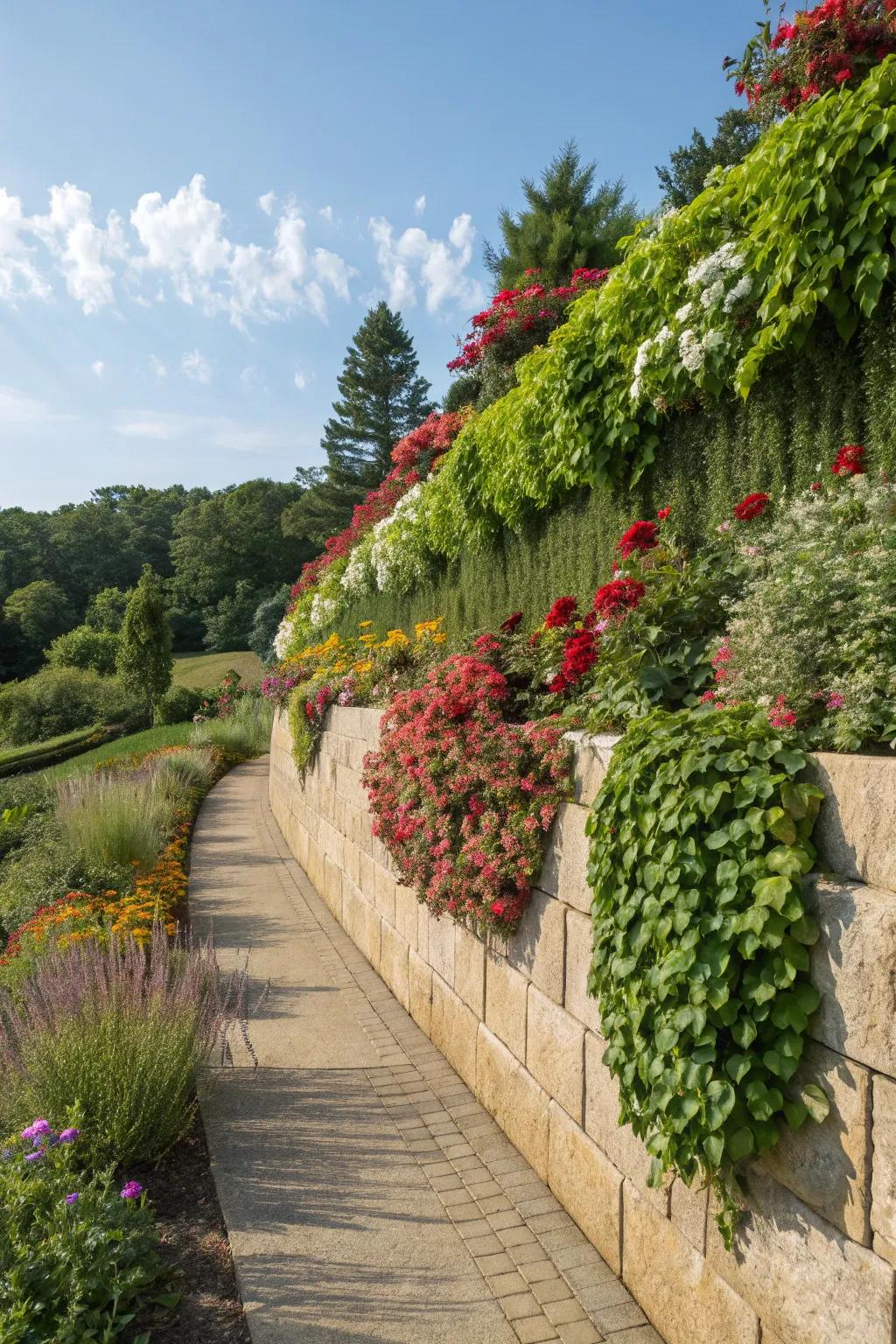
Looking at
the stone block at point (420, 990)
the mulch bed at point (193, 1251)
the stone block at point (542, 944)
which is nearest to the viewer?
the mulch bed at point (193, 1251)

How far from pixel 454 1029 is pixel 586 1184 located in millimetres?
1469

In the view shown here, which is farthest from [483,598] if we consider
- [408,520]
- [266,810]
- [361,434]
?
[361,434]

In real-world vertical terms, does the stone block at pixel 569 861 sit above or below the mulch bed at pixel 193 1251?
above

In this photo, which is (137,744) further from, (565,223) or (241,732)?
(565,223)

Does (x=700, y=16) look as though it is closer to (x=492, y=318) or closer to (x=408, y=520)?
(x=492, y=318)

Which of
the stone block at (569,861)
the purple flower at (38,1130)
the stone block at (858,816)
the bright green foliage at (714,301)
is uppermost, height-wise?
the bright green foliage at (714,301)

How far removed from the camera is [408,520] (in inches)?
356

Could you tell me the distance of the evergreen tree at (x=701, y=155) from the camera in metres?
14.1

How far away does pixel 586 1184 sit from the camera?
9.79 ft

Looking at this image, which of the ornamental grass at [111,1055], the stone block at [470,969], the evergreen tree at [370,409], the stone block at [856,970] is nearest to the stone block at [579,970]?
the stone block at [470,969]

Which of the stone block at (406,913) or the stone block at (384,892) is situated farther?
the stone block at (384,892)

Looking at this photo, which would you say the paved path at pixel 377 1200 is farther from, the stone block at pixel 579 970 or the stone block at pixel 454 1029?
the stone block at pixel 579 970

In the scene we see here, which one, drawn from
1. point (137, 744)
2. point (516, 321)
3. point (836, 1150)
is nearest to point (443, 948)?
point (836, 1150)

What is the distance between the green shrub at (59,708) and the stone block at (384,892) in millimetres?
25623
